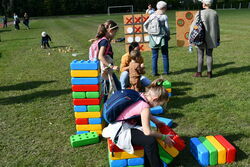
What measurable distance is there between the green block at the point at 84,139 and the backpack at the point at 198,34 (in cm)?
411

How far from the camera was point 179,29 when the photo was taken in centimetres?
1227

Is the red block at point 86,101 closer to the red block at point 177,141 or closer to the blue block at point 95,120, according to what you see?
the blue block at point 95,120

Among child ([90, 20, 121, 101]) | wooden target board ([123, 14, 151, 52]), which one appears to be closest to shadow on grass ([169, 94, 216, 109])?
child ([90, 20, 121, 101])

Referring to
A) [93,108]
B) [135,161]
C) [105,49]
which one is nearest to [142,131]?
[135,161]

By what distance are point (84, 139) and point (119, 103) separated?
1304mm

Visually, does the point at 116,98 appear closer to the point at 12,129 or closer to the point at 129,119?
the point at 129,119

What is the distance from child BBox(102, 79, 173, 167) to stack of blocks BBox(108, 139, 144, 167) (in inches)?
3.7

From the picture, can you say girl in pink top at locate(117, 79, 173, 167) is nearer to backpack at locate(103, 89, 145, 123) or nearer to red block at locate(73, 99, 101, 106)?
backpack at locate(103, 89, 145, 123)

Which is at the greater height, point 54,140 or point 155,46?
point 155,46

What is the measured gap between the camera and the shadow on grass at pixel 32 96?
21.6 ft

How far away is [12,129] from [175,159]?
3.21 m

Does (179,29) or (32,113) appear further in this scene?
(179,29)

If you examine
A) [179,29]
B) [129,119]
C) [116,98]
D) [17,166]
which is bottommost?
[17,166]

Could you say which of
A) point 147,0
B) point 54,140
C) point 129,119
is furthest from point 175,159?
point 147,0
